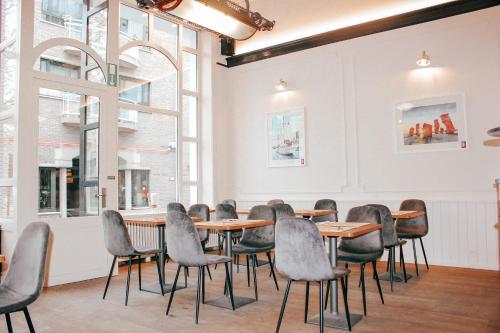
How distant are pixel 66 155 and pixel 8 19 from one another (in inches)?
74.0

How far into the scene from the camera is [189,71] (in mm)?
8195

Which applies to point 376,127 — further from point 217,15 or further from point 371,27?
point 217,15

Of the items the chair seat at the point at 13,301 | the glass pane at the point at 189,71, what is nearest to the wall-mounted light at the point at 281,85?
the glass pane at the point at 189,71

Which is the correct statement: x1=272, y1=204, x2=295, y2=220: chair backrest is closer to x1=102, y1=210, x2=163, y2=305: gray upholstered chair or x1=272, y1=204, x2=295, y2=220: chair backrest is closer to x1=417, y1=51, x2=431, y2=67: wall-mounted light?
x1=102, y1=210, x2=163, y2=305: gray upholstered chair

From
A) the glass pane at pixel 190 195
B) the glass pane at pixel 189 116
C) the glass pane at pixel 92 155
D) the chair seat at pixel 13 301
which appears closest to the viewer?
the chair seat at pixel 13 301

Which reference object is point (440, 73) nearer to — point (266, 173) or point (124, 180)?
point (266, 173)

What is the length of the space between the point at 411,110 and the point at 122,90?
459cm

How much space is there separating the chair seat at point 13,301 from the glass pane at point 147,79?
4490mm

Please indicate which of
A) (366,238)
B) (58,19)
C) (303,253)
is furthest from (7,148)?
(366,238)

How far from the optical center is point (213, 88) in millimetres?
8180

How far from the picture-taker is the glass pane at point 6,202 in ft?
16.3

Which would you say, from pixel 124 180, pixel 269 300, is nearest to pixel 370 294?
pixel 269 300

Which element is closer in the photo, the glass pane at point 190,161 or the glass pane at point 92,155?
the glass pane at point 92,155

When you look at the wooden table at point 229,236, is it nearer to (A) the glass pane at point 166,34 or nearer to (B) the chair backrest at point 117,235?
(B) the chair backrest at point 117,235
